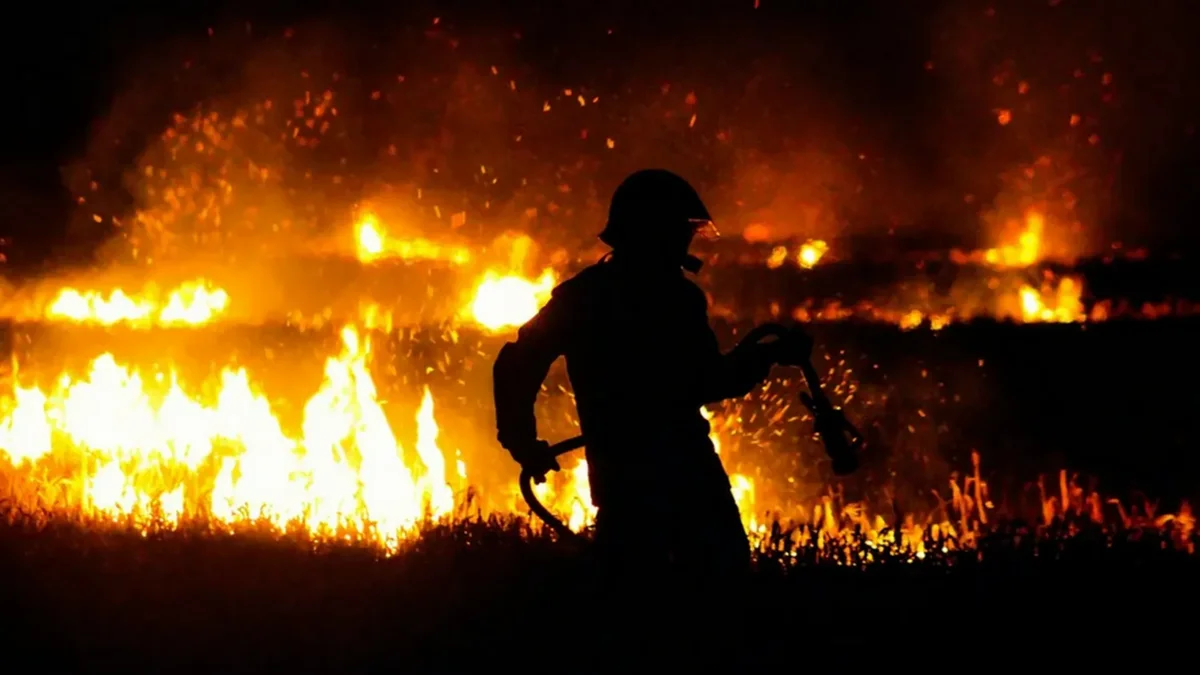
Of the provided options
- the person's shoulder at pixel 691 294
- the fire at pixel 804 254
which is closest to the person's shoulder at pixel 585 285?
the person's shoulder at pixel 691 294

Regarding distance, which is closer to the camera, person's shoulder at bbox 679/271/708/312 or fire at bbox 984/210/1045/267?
person's shoulder at bbox 679/271/708/312

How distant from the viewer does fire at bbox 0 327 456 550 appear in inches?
296

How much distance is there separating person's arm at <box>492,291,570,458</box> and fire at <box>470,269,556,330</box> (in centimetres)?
765

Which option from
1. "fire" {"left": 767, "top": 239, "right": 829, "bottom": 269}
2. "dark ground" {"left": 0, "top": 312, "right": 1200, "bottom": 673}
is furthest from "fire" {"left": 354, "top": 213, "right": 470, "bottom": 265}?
"dark ground" {"left": 0, "top": 312, "right": 1200, "bottom": 673}

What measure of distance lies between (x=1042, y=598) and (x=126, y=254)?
42.5 feet

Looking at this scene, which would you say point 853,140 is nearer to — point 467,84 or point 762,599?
point 467,84

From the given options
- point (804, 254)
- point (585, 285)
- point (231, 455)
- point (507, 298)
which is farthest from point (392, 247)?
point (585, 285)

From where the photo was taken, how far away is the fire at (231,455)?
24.7ft

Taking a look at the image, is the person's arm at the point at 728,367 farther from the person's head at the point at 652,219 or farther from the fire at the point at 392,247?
the fire at the point at 392,247

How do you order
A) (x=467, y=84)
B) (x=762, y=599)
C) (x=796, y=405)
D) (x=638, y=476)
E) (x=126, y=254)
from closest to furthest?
(x=638, y=476) → (x=762, y=599) → (x=796, y=405) → (x=467, y=84) → (x=126, y=254)

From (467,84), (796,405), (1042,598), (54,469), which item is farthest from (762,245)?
(1042,598)

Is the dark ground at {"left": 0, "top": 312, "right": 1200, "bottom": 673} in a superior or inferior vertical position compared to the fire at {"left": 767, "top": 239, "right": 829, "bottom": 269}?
inferior

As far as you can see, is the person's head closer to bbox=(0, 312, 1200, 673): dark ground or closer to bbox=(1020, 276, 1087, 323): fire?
bbox=(0, 312, 1200, 673): dark ground

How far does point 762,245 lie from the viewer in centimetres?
1331
